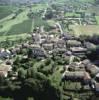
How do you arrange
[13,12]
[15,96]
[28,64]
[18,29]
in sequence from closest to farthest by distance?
[15,96]
[28,64]
[18,29]
[13,12]

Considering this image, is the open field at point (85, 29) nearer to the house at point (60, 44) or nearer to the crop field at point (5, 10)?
the house at point (60, 44)

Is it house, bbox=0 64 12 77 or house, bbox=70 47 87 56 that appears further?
Result: house, bbox=70 47 87 56

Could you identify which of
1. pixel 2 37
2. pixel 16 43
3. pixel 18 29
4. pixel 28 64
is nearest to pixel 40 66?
pixel 28 64

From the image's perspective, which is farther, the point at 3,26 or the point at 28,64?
the point at 3,26

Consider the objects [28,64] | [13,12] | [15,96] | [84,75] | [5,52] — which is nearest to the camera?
[15,96]

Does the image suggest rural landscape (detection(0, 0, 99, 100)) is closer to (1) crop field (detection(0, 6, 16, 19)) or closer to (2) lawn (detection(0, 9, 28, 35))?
(2) lawn (detection(0, 9, 28, 35))

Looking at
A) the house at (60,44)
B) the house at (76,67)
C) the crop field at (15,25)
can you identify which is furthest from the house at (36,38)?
the house at (76,67)

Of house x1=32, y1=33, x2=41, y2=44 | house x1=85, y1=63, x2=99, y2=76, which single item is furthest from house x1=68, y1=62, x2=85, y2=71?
house x1=32, y1=33, x2=41, y2=44

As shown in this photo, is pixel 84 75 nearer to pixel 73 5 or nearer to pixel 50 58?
pixel 50 58
